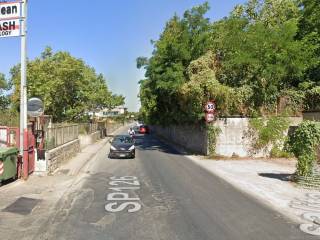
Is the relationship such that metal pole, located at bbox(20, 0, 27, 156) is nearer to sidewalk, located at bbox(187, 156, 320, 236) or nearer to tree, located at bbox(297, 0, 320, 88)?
sidewalk, located at bbox(187, 156, 320, 236)

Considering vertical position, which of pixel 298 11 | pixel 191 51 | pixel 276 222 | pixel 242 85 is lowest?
pixel 276 222

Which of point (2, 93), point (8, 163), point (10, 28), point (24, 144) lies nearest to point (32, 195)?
point (8, 163)

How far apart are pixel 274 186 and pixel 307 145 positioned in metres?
1.82

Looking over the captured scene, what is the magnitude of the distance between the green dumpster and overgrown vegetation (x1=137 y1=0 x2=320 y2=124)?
1331 cm

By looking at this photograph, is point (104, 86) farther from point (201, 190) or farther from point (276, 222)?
point (276, 222)

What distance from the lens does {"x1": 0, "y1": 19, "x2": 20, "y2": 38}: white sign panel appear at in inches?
641

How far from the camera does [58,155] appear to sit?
72.2ft

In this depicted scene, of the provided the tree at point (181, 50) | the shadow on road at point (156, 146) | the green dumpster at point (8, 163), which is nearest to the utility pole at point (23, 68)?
the green dumpster at point (8, 163)

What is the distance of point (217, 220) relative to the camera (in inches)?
397

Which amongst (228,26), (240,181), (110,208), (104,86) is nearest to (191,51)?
(228,26)

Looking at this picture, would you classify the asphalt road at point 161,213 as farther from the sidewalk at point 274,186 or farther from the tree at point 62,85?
the tree at point 62,85

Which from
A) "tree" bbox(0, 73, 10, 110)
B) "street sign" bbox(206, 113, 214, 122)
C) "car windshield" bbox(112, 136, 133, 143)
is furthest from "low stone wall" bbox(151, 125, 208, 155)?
"tree" bbox(0, 73, 10, 110)

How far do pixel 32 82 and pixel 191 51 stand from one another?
19.5 meters

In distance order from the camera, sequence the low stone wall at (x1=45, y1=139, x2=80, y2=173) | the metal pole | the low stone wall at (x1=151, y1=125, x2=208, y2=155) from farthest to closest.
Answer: the low stone wall at (x1=151, y1=125, x2=208, y2=155) → the low stone wall at (x1=45, y1=139, x2=80, y2=173) → the metal pole
